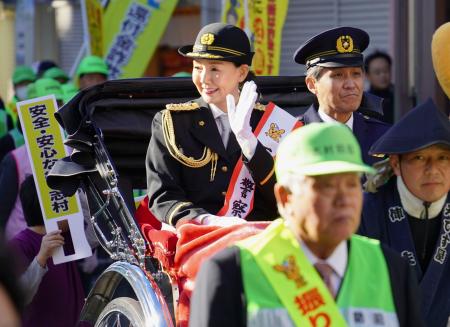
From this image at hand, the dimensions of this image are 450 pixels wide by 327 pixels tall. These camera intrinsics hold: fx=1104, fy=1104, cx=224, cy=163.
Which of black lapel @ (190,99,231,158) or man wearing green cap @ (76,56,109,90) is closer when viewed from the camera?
black lapel @ (190,99,231,158)

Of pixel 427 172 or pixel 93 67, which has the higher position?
pixel 93 67

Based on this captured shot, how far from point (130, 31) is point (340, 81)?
6515 mm

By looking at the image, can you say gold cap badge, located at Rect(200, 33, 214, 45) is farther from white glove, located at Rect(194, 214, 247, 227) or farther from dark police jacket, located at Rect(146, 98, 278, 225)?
white glove, located at Rect(194, 214, 247, 227)

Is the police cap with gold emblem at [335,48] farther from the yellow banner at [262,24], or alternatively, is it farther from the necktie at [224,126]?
the yellow banner at [262,24]

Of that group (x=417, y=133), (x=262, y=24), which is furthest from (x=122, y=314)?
(x=262, y=24)

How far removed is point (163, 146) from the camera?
5.48 meters

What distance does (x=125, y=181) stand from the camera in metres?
6.33

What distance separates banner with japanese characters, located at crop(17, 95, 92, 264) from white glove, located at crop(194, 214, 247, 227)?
5.03 ft

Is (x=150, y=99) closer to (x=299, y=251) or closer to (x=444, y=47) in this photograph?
(x=444, y=47)

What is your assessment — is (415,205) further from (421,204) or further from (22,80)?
(22,80)

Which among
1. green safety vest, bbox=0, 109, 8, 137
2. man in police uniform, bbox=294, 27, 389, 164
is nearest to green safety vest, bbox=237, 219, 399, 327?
man in police uniform, bbox=294, 27, 389, 164

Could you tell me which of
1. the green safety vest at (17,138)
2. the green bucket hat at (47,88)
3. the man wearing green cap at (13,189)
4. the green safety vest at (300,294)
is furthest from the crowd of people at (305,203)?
the green safety vest at (17,138)

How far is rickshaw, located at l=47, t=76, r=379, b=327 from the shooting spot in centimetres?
514

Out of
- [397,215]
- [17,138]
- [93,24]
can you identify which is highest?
[93,24]
